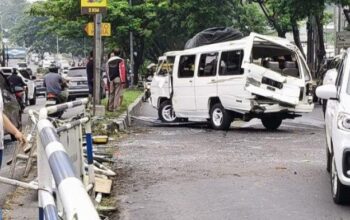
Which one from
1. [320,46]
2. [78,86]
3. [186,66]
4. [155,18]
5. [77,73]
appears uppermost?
[155,18]

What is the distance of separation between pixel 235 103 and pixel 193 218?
848cm

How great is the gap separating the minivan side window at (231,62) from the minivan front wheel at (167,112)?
8.65ft

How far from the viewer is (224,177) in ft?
28.3

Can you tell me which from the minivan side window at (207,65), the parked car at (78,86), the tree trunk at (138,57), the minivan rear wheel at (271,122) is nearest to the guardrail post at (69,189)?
the minivan side window at (207,65)

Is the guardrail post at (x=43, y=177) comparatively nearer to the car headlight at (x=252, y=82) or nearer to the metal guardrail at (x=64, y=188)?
the metal guardrail at (x=64, y=188)

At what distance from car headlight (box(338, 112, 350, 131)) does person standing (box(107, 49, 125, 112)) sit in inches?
429

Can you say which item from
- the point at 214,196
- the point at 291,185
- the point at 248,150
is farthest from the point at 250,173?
the point at 248,150

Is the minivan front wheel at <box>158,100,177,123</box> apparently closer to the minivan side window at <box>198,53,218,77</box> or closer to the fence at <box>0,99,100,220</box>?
the minivan side window at <box>198,53,218,77</box>

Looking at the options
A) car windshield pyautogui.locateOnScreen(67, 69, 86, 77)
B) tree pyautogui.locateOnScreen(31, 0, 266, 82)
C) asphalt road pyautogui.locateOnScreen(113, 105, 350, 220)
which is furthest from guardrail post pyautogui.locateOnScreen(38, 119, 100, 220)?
tree pyautogui.locateOnScreen(31, 0, 266, 82)

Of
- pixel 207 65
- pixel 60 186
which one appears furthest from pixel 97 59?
pixel 60 186

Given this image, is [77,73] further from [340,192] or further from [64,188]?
[64,188]

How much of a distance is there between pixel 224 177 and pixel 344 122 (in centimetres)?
242

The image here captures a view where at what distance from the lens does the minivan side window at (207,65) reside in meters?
15.3

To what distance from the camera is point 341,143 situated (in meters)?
6.49
